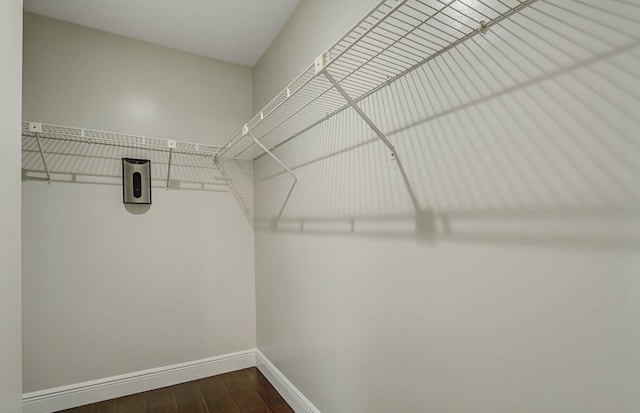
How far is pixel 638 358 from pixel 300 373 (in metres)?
1.63

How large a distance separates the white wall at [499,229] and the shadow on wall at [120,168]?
124cm

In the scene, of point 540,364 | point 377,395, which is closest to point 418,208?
point 540,364

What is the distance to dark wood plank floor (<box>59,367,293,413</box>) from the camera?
6.16ft

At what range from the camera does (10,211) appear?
89cm

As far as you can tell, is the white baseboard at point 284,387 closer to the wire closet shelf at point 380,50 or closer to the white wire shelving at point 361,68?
the white wire shelving at point 361,68

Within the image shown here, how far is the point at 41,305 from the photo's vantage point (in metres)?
1.84

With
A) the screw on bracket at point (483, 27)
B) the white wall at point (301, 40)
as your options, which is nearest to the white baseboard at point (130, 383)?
the white wall at point (301, 40)

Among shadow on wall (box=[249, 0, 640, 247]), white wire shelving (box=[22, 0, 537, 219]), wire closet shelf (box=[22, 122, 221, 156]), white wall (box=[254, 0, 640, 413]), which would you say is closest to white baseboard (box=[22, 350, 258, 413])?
white wall (box=[254, 0, 640, 413])

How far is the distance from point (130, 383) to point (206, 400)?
57cm

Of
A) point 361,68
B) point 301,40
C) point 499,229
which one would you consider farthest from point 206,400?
point 301,40

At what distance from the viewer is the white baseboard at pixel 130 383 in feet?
5.96

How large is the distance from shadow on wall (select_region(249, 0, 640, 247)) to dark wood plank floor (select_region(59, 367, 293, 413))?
147 cm

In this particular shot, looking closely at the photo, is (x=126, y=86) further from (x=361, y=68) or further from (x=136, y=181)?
(x=361, y=68)

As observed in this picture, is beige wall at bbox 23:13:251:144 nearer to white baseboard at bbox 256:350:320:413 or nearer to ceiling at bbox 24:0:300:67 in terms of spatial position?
ceiling at bbox 24:0:300:67
